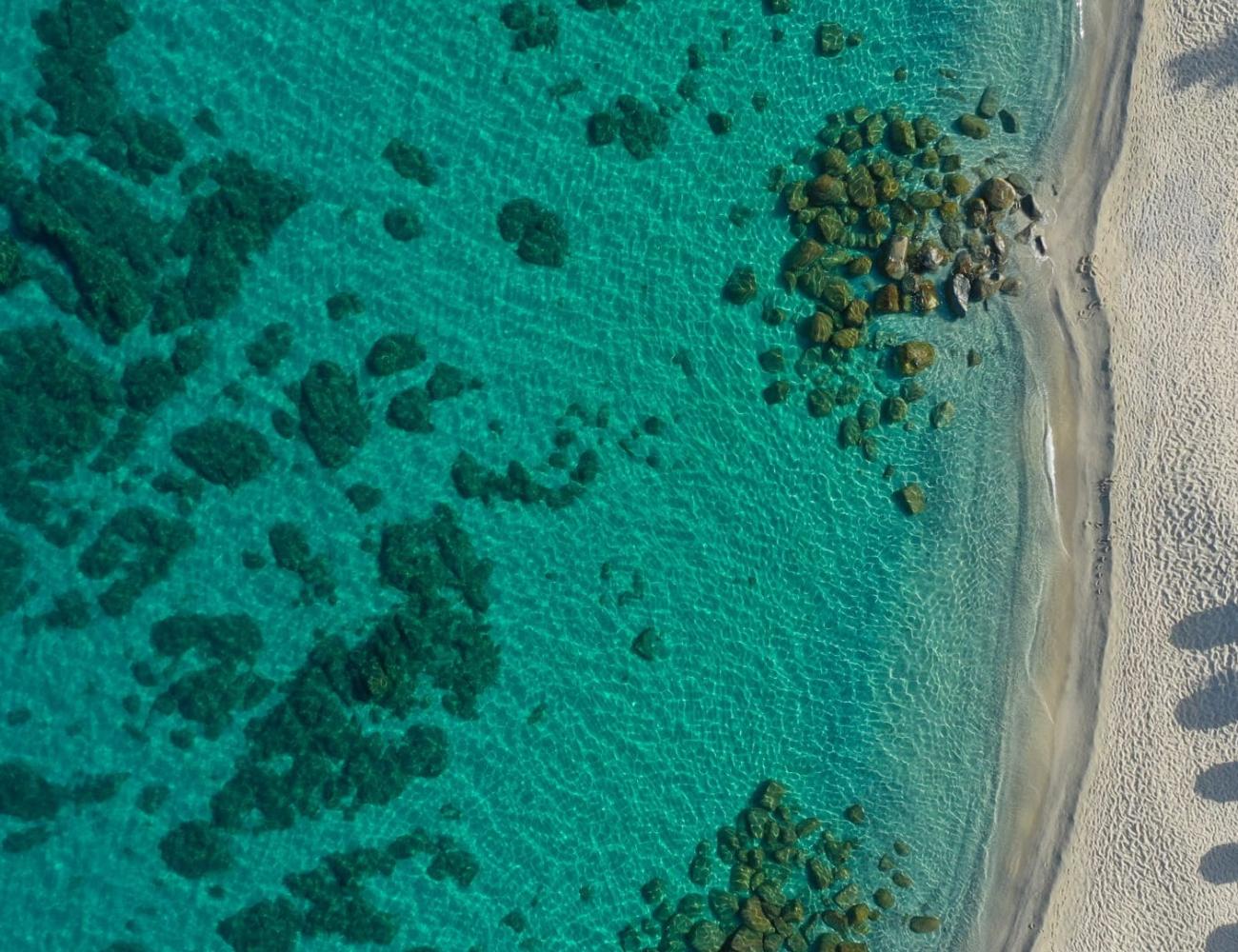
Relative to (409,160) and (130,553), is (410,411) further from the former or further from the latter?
(130,553)

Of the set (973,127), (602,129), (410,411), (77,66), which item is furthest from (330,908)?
(973,127)

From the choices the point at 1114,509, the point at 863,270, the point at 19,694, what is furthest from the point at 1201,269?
the point at 19,694

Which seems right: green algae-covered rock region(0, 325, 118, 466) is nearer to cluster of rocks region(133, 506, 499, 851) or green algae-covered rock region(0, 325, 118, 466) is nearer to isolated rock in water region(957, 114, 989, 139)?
cluster of rocks region(133, 506, 499, 851)

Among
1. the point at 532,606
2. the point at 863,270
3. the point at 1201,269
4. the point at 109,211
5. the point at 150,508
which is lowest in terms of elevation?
the point at 150,508

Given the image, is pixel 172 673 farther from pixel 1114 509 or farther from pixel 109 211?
pixel 1114 509

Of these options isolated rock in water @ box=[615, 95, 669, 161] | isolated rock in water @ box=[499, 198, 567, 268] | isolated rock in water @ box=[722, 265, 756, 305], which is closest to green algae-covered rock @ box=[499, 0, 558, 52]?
isolated rock in water @ box=[615, 95, 669, 161]

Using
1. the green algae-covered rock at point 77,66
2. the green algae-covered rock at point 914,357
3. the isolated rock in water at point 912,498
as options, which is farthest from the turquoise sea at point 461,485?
the green algae-covered rock at point 914,357
